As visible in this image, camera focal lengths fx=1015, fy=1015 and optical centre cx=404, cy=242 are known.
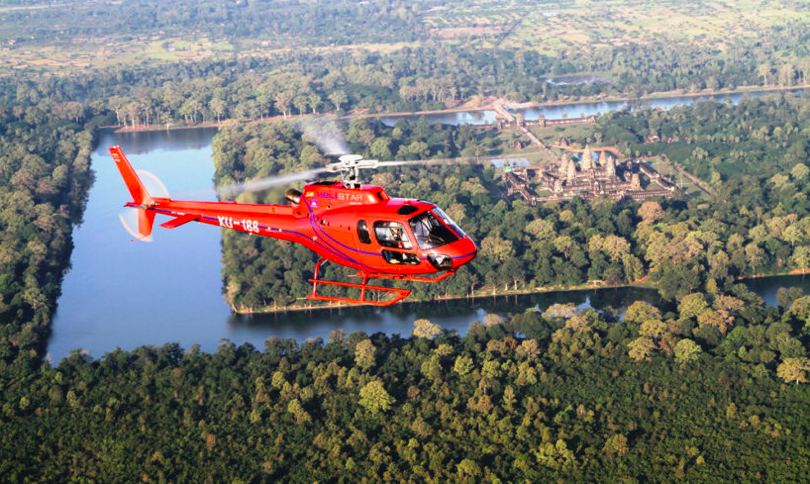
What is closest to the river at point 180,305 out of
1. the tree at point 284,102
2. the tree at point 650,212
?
the tree at point 650,212

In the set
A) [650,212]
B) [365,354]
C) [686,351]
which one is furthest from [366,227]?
[650,212]

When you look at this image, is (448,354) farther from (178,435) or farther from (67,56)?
(67,56)

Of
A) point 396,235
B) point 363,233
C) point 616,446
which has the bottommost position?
point 616,446

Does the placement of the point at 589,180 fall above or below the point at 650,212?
below

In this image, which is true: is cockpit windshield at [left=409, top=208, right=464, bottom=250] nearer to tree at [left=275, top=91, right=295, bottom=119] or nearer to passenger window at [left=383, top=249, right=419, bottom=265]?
passenger window at [left=383, top=249, right=419, bottom=265]

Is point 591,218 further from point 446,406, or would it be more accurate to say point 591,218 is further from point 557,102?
point 557,102

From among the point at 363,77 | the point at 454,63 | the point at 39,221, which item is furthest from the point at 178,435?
the point at 454,63

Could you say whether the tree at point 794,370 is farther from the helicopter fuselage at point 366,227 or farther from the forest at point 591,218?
the helicopter fuselage at point 366,227
